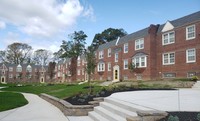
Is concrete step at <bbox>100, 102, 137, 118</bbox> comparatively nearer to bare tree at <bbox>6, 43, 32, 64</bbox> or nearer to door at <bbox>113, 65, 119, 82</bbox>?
door at <bbox>113, 65, 119, 82</bbox>

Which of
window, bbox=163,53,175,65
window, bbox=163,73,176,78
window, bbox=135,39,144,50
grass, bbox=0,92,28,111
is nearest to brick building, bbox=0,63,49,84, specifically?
window, bbox=135,39,144,50

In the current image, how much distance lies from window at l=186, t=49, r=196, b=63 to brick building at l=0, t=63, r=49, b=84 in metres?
65.7

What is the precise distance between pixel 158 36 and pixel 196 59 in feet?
24.4

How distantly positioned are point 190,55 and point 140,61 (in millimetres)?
8594

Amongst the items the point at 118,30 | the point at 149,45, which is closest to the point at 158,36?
the point at 149,45

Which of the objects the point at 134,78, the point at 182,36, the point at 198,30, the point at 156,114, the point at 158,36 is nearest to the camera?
the point at 156,114

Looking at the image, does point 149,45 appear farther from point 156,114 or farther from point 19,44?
point 19,44

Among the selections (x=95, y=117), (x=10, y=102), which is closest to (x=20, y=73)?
(x=10, y=102)

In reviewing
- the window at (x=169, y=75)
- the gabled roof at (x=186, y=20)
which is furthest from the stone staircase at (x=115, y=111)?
the gabled roof at (x=186, y=20)

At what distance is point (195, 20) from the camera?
82.9ft

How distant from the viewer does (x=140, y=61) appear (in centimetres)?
3316

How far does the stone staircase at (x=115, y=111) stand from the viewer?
775 cm

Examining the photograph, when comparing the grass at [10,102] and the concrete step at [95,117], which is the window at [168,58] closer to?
the grass at [10,102]

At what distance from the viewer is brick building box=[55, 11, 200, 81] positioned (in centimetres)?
2559
